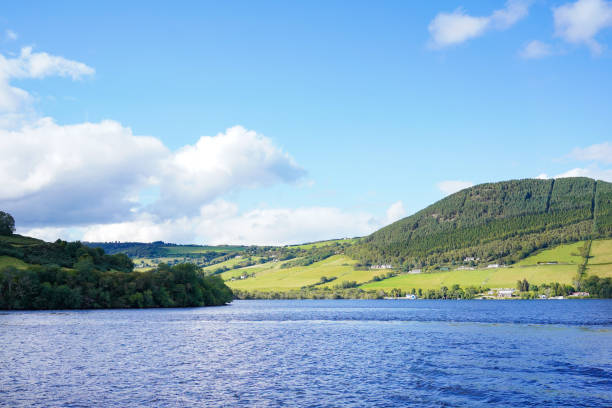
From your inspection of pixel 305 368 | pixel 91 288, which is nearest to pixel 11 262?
pixel 91 288

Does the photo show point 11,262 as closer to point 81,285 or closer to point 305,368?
point 81,285

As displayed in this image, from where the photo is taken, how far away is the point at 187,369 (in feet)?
180

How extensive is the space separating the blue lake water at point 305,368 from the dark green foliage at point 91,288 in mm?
67716

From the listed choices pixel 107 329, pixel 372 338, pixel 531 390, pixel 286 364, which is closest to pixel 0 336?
pixel 107 329

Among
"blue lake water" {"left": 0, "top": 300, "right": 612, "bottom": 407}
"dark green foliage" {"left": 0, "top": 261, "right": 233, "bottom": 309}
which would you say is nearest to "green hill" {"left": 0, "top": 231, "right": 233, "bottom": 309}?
"dark green foliage" {"left": 0, "top": 261, "right": 233, "bottom": 309}

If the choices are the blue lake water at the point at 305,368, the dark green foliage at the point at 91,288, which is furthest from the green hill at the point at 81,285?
the blue lake water at the point at 305,368

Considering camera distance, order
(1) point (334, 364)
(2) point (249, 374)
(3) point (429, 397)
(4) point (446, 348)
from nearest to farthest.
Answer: (3) point (429, 397)
(2) point (249, 374)
(1) point (334, 364)
(4) point (446, 348)

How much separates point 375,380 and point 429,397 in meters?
8.05

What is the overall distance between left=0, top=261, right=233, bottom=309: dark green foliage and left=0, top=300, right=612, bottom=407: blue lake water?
6772 cm

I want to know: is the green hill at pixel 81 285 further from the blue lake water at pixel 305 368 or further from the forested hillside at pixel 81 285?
the blue lake water at pixel 305 368

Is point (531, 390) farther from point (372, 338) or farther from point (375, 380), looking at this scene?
point (372, 338)

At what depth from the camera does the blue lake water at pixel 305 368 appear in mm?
40781

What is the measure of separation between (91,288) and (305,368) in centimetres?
13398

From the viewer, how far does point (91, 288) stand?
555ft
